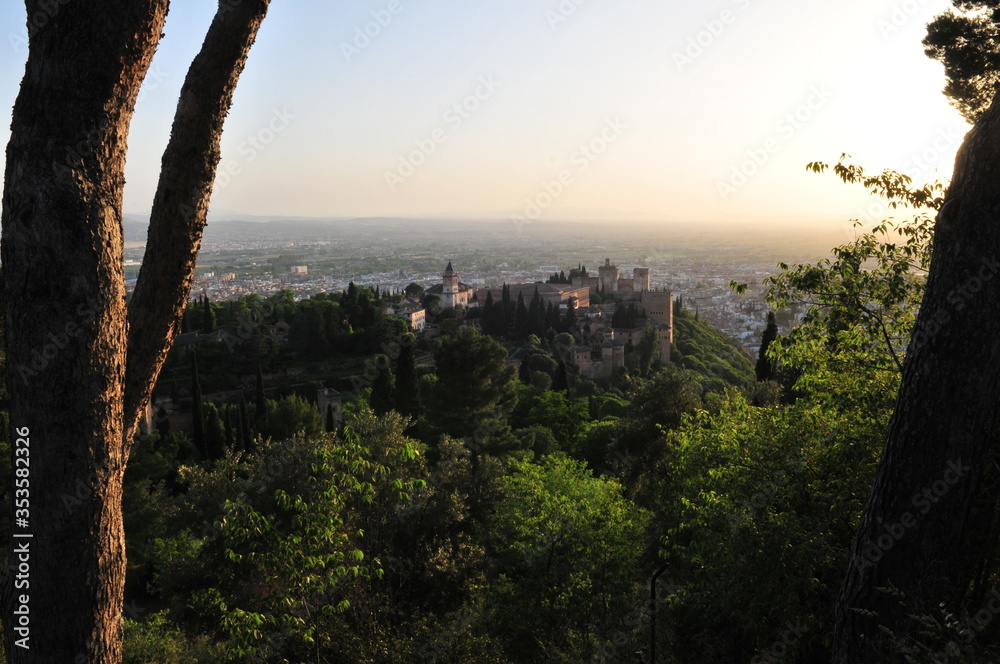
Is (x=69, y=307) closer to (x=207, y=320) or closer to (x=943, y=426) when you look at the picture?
(x=943, y=426)

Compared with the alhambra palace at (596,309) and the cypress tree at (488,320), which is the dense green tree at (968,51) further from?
the cypress tree at (488,320)

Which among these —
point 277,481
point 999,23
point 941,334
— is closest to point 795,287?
point 999,23

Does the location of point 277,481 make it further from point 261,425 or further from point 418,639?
point 261,425

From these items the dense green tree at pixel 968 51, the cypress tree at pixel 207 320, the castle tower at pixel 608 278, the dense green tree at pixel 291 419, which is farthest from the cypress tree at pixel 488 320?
the dense green tree at pixel 968 51

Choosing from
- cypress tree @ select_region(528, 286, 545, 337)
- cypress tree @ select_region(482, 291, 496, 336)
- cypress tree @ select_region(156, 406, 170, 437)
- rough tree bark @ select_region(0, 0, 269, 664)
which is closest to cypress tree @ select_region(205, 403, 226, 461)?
cypress tree @ select_region(156, 406, 170, 437)

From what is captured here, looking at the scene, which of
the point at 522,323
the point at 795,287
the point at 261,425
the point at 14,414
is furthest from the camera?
the point at 522,323
